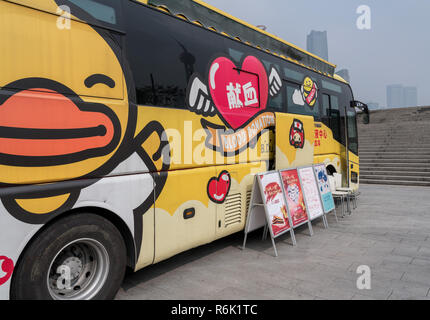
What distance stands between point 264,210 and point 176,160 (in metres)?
2.01

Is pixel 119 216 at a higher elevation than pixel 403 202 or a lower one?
higher

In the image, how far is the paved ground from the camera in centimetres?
349

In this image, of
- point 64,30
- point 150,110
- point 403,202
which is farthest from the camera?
point 403,202

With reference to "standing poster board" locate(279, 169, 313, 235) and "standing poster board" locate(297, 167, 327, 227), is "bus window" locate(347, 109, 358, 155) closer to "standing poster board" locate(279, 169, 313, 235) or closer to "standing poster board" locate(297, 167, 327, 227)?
"standing poster board" locate(297, 167, 327, 227)

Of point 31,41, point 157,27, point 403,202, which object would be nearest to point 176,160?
point 157,27

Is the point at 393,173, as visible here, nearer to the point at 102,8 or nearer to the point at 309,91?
the point at 309,91

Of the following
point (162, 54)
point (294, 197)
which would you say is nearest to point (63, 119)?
point (162, 54)

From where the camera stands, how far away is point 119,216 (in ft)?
10.1

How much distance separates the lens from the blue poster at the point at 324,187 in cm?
632

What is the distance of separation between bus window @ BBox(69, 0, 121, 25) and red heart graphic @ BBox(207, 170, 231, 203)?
7.39 feet

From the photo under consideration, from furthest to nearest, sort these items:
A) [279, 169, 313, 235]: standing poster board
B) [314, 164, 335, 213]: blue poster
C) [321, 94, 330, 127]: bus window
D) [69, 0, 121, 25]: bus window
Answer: [321, 94, 330, 127]: bus window → [314, 164, 335, 213]: blue poster → [279, 169, 313, 235]: standing poster board → [69, 0, 121, 25]: bus window

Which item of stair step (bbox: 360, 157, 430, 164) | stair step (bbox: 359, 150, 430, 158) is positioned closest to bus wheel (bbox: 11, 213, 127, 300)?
stair step (bbox: 360, 157, 430, 164)

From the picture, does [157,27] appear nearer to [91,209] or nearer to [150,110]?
[150,110]

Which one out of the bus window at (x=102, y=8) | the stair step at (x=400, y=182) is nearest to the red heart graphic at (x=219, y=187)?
the bus window at (x=102, y=8)
